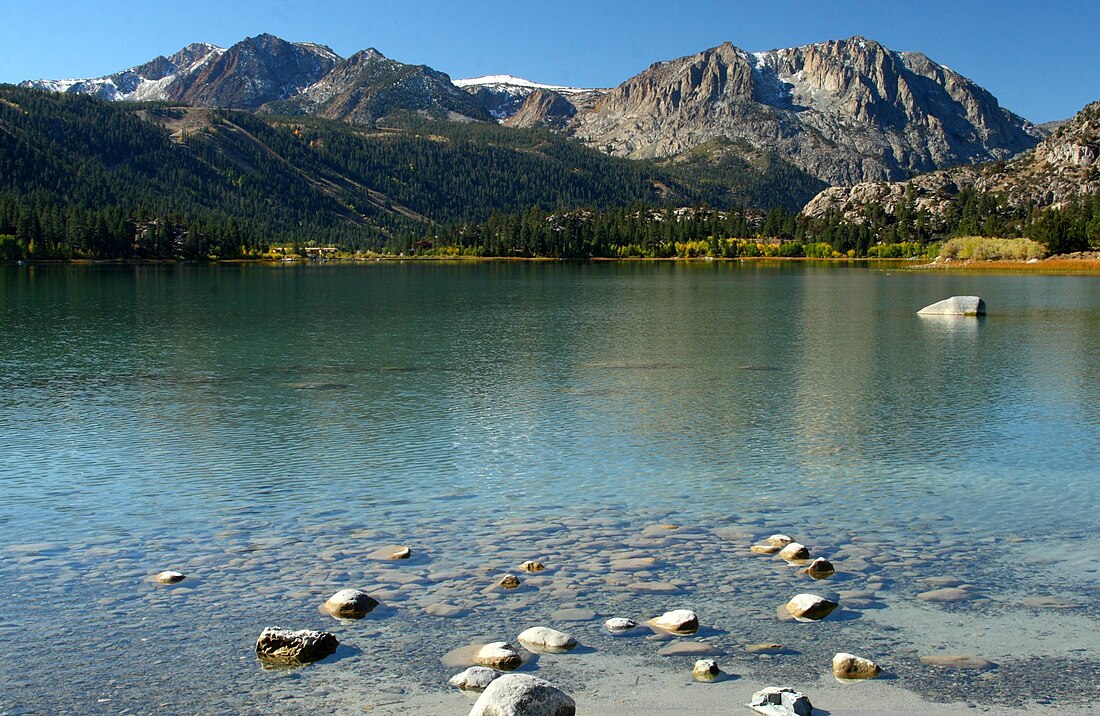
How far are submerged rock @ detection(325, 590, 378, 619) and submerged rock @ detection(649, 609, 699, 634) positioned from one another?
13.3 ft

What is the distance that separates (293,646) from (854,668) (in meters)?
6.96

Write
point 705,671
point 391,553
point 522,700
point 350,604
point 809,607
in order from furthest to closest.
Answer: point 391,553 < point 350,604 < point 809,607 < point 705,671 < point 522,700

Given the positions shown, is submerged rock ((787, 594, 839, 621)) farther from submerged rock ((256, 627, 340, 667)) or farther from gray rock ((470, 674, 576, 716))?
submerged rock ((256, 627, 340, 667))

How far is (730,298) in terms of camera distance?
94938 mm

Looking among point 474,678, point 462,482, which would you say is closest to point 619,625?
point 474,678

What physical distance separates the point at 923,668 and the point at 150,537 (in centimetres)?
1328

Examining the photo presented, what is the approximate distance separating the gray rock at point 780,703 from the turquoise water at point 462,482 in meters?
1.41

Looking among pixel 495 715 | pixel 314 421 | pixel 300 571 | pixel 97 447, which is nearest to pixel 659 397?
pixel 314 421

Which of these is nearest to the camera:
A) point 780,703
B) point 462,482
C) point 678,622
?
point 780,703

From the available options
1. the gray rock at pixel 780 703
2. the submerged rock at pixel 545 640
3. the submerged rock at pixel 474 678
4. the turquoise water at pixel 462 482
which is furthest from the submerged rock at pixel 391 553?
the gray rock at pixel 780 703

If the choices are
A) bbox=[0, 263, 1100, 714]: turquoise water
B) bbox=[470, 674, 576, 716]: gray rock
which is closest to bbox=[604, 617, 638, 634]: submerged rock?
bbox=[0, 263, 1100, 714]: turquoise water

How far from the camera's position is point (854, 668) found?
11.2m

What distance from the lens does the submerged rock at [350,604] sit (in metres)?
13.1

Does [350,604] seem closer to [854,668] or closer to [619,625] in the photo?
[619,625]
